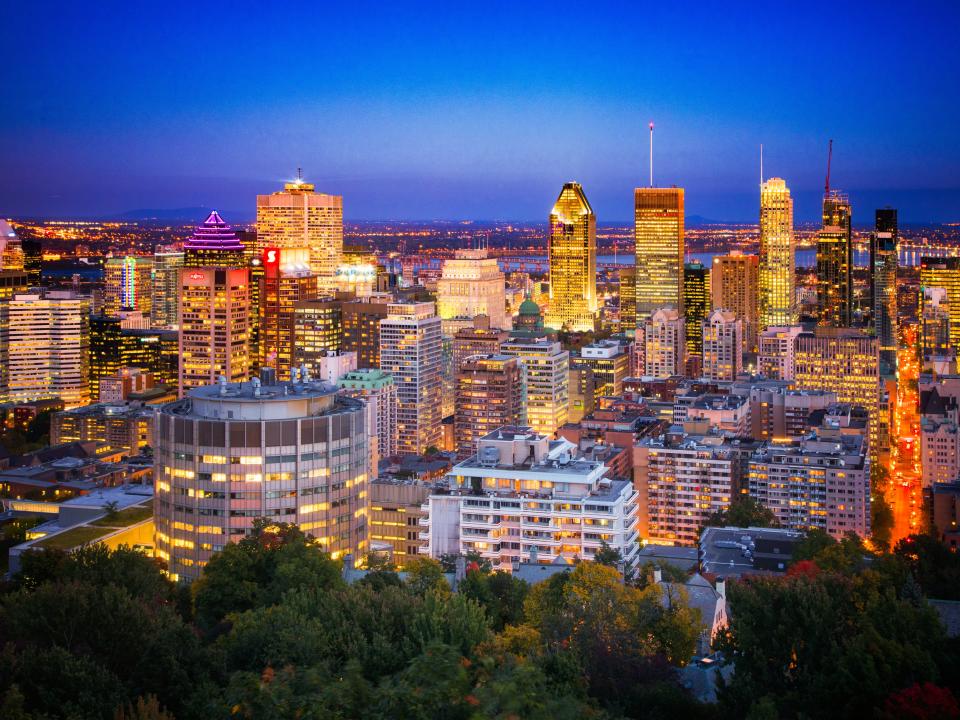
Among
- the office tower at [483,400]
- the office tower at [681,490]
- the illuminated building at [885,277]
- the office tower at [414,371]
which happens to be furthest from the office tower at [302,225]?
the office tower at [681,490]

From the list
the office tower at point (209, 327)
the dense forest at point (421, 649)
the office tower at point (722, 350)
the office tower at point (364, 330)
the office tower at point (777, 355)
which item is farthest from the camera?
the office tower at point (722, 350)

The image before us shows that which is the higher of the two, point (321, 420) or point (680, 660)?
point (321, 420)

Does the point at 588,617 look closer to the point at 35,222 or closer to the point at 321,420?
the point at 321,420

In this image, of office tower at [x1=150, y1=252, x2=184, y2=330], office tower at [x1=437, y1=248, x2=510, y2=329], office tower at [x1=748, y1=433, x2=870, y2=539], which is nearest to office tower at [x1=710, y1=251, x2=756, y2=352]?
office tower at [x1=437, y1=248, x2=510, y2=329]

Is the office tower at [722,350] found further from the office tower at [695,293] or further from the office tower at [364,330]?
the office tower at [364,330]

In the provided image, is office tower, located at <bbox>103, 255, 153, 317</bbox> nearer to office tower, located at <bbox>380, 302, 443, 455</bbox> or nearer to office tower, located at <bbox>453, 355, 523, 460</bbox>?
office tower, located at <bbox>380, 302, 443, 455</bbox>

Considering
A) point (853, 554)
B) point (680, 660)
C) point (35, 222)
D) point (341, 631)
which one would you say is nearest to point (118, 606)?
point (341, 631)
